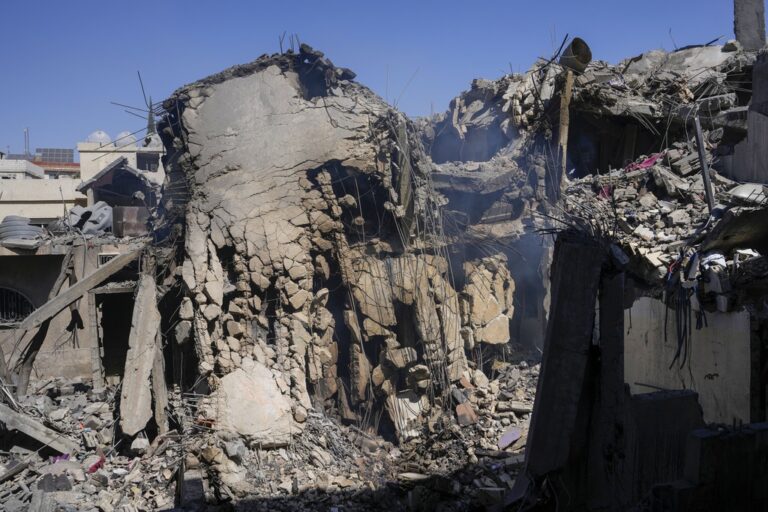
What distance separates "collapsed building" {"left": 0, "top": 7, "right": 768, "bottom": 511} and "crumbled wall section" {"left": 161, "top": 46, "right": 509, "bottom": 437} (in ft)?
0.09

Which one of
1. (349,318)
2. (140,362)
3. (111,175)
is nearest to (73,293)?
(140,362)

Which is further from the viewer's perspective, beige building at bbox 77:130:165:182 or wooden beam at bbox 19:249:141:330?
beige building at bbox 77:130:165:182

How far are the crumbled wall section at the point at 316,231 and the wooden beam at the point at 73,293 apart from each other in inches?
35.6

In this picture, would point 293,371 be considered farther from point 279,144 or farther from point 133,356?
point 279,144

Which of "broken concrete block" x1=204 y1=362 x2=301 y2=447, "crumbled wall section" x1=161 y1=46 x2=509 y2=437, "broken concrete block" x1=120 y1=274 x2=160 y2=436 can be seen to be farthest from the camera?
"crumbled wall section" x1=161 y1=46 x2=509 y2=437

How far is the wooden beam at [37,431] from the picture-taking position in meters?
7.11

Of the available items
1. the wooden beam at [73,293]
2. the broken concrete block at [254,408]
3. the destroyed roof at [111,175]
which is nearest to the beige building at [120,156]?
the destroyed roof at [111,175]

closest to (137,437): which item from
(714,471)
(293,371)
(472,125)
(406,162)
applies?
(293,371)

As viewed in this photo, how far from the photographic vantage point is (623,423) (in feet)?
12.7

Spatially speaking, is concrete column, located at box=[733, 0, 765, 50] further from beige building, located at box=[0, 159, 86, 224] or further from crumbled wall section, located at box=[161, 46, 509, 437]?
beige building, located at box=[0, 159, 86, 224]

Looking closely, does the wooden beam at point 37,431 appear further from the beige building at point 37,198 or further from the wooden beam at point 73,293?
the beige building at point 37,198

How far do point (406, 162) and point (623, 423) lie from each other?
4.78 meters

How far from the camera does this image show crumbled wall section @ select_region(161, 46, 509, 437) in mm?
7234

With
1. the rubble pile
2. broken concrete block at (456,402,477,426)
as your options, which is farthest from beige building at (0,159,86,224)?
broken concrete block at (456,402,477,426)
